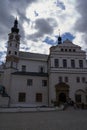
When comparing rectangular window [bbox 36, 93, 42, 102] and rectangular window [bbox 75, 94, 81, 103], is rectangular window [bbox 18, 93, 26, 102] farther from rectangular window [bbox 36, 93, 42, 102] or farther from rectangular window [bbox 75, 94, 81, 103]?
rectangular window [bbox 75, 94, 81, 103]

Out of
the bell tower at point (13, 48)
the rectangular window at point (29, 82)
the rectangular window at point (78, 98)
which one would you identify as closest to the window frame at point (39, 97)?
the rectangular window at point (29, 82)

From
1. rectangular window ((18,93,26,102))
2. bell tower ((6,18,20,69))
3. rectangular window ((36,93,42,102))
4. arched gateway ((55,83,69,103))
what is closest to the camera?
arched gateway ((55,83,69,103))

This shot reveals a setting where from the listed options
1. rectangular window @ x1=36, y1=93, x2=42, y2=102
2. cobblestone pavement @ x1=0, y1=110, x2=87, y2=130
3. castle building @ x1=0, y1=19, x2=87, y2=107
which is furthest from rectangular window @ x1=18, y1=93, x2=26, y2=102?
cobblestone pavement @ x1=0, y1=110, x2=87, y2=130

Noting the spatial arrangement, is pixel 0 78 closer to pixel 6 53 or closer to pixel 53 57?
pixel 6 53

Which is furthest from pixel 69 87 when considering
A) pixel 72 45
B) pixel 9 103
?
pixel 9 103

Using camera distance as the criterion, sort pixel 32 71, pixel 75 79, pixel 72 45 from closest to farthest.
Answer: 1. pixel 75 79
2. pixel 72 45
3. pixel 32 71

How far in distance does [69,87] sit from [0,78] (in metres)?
19.0

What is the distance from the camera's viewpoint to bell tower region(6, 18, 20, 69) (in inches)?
1575

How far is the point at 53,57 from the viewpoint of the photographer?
1506 inches

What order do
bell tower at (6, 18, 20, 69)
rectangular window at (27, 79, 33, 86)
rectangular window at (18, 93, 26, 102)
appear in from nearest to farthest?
rectangular window at (18, 93, 26, 102), rectangular window at (27, 79, 33, 86), bell tower at (6, 18, 20, 69)

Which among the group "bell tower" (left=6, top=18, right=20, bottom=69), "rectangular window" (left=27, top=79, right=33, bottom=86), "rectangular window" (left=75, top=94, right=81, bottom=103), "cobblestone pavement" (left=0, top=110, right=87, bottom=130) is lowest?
"cobblestone pavement" (left=0, top=110, right=87, bottom=130)

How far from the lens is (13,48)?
41844mm

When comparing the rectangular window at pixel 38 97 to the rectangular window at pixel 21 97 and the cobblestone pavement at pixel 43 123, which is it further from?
the cobblestone pavement at pixel 43 123

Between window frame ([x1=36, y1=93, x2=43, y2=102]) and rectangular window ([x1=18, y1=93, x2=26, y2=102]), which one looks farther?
window frame ([x1=36, y1=93, x2=43, y2=102])
